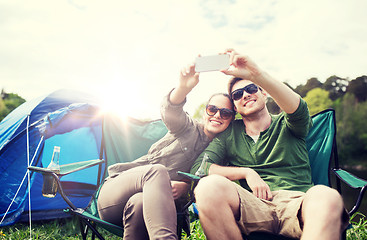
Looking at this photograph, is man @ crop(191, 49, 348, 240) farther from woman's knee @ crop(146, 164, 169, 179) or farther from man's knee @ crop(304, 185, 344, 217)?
woman's knee @ crop(146, 164, 169, 179)

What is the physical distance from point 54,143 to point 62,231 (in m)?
1.11

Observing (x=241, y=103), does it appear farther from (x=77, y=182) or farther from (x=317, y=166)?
(x=77, y=182)

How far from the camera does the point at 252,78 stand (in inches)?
56.9

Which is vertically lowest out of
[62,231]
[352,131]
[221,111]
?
[352,131]

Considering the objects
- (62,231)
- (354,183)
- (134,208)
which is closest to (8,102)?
(62,231)

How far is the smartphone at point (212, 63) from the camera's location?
4.63 ft

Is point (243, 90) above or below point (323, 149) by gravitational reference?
above

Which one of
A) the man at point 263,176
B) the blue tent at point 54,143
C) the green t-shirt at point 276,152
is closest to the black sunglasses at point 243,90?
the man at point 263,176

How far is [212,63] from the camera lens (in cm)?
143

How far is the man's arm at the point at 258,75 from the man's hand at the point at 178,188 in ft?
2.37

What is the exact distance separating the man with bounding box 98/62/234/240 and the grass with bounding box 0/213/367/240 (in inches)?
36.4

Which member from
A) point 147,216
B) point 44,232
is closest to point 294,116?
point 147,216

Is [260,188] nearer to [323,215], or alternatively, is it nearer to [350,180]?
[323,215]

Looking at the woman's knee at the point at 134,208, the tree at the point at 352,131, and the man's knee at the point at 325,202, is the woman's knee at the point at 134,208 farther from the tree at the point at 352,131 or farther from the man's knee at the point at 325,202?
the tree at the point at 352,131
